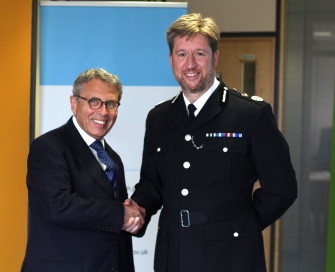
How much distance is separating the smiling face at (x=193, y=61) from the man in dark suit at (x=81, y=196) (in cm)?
32

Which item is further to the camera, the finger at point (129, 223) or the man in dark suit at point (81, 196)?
the finger at point (129, 223)

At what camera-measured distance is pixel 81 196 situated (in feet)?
6.20

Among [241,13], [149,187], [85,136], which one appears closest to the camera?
[85,136]

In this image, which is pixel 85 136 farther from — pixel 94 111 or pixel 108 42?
pixel 108 42

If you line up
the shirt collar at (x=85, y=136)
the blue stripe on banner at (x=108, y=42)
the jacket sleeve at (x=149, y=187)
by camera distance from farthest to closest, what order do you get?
the blue stripe on banner at (x=108, y=42) → the jacket sleeve at (x=149, y=187) → the shirt collar at (x=85, y=136)

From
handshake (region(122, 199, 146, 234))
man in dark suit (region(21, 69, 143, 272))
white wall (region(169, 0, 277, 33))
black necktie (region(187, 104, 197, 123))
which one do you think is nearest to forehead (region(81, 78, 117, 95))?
man in dark suit (region(21, 69, 143, 272))

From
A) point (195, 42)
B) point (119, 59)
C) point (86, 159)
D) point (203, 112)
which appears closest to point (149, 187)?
point (86, 159)

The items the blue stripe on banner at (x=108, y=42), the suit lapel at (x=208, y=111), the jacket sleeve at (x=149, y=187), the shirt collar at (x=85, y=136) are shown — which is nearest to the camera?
the suit lapel at (x=208, y=111)

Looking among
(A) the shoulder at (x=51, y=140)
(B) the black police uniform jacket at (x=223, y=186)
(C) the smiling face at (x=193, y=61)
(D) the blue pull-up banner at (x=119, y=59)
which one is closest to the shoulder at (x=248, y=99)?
(B) the black police uniform jacket at (x=223, y=186)

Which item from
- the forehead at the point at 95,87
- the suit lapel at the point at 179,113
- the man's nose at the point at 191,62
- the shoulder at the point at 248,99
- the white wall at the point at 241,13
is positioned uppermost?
the white wall at the point at 241,13

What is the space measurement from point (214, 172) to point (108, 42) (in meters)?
1.44

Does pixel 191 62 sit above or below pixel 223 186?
above

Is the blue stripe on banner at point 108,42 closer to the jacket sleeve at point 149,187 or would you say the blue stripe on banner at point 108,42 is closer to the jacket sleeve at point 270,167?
the jacket sleeve at point 149,187

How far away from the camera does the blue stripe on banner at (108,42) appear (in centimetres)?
298
